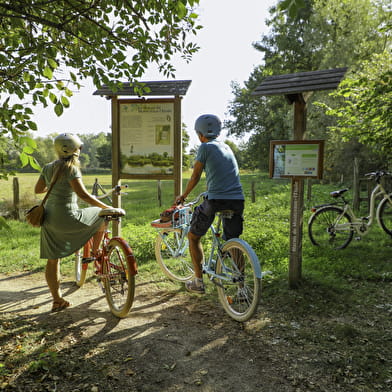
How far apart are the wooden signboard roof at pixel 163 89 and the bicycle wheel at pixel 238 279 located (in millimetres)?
2913

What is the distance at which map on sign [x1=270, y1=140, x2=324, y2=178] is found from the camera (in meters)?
4.57

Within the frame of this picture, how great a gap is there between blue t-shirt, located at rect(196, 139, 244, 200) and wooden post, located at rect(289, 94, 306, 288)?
1114 mm

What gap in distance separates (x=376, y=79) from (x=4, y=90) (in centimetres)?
596

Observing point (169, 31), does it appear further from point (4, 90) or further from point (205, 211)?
point (205, 211)

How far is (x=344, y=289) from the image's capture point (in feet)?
15.7

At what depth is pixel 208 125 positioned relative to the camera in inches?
162

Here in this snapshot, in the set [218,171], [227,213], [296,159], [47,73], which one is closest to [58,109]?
[47,73]

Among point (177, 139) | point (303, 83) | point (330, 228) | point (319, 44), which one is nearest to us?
point (303, 83)

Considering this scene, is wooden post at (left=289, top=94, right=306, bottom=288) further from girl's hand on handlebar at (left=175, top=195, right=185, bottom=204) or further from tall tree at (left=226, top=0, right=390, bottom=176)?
tall tree at (left=226, top=0, right=390, bottom=176)

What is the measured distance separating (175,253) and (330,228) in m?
3.54

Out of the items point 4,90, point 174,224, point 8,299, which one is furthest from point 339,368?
point 4,90

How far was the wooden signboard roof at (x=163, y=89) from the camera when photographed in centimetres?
567

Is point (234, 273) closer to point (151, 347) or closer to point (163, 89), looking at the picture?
point (151, 347)

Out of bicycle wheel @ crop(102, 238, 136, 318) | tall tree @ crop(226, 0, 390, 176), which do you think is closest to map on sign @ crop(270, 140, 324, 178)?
bicycle wheel @ crop(102, 238, 136, 318)
